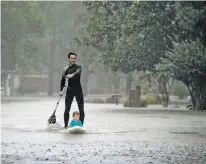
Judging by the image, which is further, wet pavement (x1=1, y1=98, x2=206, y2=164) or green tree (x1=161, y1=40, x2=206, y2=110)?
green tree (x1=161, y1=40, x2=206, y2=110)

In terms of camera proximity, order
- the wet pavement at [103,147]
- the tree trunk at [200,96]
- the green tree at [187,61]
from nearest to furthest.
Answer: the wet pavement at [103,147], the green tree at [187,61], the tree trunk at [200,96]

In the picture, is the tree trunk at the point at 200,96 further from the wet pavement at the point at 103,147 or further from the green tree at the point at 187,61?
the wet pavement at the point at 103,147

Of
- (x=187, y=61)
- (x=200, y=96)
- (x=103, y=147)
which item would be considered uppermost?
(x=187, y=61)

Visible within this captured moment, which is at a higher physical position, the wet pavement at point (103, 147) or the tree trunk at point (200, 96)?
the tree trunk at point (200, 96)

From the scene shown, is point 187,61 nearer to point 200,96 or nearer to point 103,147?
point 200,96

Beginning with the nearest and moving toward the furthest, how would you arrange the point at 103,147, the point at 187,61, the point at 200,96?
the point at 103,147, the point at 187,61, the point at 200,96

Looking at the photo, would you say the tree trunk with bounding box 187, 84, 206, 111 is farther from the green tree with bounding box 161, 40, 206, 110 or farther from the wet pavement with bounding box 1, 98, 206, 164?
the wet pavement with bounding box 1, 98, 206, 164

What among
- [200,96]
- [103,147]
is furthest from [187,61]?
[103,147]

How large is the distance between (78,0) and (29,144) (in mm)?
98003

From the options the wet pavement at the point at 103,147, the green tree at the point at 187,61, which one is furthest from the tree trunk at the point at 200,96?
the wet pavement at the point at 103,147

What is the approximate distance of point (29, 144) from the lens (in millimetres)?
13938

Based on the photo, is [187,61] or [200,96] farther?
[200,96]

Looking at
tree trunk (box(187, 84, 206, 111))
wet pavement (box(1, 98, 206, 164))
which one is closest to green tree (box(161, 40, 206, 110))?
tree trunk (box(187, 84, 206, 111))

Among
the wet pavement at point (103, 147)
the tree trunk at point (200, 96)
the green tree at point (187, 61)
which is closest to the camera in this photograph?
the wet pavement at point (103, 147)
